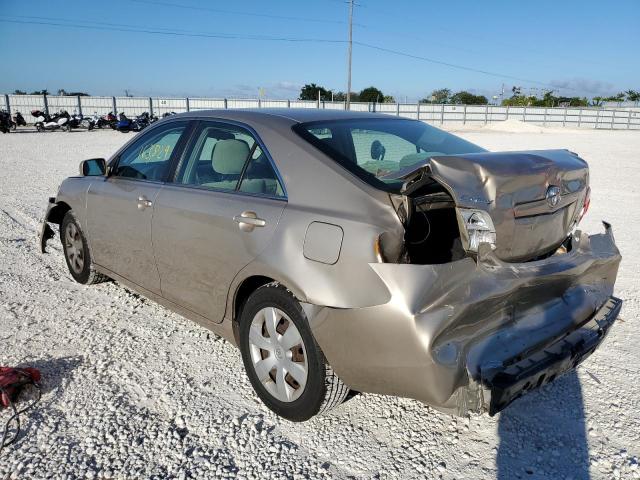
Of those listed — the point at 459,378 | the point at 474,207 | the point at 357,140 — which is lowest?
the point at 459,378

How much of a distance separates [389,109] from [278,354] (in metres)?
40.4

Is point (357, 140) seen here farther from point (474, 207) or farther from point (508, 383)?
point (508, 383)

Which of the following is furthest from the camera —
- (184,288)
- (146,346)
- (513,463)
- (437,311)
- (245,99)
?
(245,99)

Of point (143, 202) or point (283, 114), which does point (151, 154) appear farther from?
point (283, 114)

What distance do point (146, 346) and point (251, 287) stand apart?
1.22m

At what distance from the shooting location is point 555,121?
45156 millimetres

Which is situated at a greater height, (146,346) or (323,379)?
(323,379)

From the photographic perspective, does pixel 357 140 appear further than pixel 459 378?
Yes

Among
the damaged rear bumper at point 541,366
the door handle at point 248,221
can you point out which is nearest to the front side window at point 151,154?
the door handle at point 248,221

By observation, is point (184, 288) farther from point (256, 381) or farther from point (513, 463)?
point (513, 463)

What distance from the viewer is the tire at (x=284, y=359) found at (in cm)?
258

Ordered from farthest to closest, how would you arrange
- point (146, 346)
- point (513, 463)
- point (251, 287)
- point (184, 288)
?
point (146, 346) → point (184, 288) → point (251, 287) → point (513, 463)

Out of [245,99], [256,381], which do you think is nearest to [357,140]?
[256,381]

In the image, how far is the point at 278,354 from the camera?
276 cm
